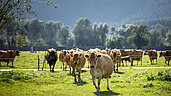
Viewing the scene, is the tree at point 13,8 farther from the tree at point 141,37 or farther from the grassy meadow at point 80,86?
the tree at point 141,37

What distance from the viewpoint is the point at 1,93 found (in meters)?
13.9

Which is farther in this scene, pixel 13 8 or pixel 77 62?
pixel 13 8

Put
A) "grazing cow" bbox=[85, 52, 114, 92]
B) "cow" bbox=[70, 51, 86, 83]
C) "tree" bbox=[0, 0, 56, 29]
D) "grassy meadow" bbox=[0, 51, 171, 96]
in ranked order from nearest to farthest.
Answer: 1. "grazing cow" bbox=[85, 52, 114, 92]
2. "grassy meadow" bbox=[0, 51, 171, 96]
3. "cow" bbox=[70, 51, 86, 83]
4. "tree" bbox=[0, 0, 56, 29]

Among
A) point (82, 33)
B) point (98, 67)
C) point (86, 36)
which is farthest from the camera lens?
point (82, 33)

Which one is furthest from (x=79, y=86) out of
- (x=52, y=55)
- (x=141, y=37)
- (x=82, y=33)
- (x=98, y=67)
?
(x=82, y=33)

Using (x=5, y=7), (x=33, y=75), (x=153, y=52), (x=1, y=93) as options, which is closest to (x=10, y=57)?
(x=33, y=75)

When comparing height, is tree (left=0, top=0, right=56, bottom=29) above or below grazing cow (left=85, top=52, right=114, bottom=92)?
above

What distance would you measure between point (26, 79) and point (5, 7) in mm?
7245

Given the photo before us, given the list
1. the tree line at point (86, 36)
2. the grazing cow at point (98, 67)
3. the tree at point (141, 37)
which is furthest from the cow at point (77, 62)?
the tree at point (141, 37)

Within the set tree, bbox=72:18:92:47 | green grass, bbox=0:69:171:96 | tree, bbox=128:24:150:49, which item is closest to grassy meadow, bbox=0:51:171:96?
green grass, bbox=0:69:171:96

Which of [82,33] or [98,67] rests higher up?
[82,33]

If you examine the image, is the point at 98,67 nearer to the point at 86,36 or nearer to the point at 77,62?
the point at 77,62

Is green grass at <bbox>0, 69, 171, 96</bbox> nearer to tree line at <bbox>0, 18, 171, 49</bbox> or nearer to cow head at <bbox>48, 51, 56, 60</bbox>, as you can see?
cow head at <bbox>48, 51, 56, 60</bbox>

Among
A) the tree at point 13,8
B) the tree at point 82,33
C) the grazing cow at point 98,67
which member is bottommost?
the grazing cow at point 98,67
